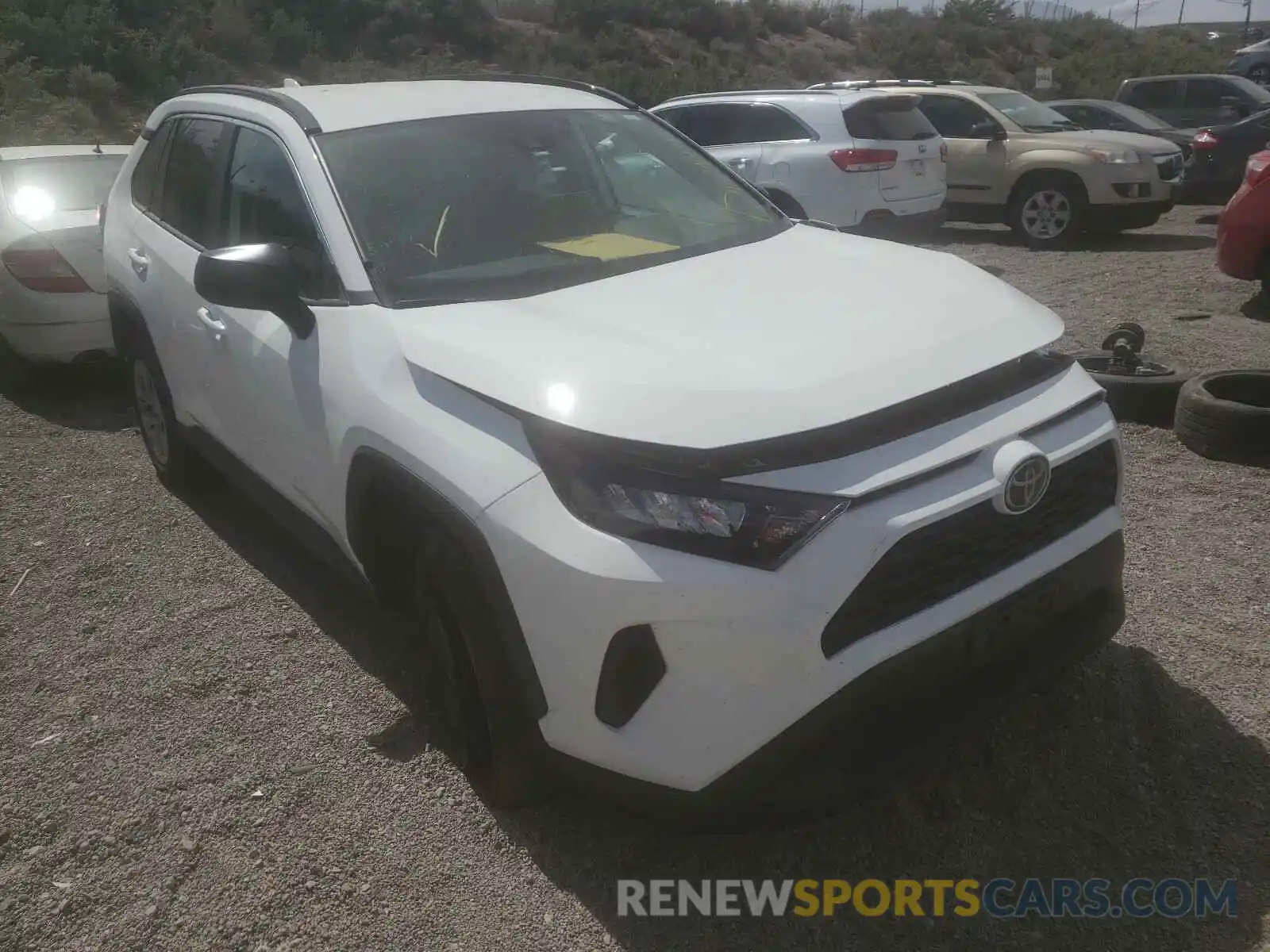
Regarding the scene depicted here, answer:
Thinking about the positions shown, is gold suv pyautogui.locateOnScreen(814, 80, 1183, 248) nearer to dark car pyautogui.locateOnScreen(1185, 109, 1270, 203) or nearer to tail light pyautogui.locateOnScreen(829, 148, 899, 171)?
dark car pyautogui.locateOnScreen(1185, 109, 1270, 203)

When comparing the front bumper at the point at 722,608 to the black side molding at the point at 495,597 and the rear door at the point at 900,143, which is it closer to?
the black side molding at the point at 495,597

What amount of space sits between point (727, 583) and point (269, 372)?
182 centimetres

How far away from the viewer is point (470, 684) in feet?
8.47

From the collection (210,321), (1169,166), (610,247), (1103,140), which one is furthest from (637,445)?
(1169,166)

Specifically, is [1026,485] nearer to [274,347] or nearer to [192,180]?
[274,347]

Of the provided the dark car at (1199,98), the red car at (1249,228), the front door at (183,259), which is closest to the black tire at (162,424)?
the front door at (183,259)

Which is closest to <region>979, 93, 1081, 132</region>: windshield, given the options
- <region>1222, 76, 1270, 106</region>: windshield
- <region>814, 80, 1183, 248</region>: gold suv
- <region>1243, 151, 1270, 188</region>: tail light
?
<region>814, 80, 1183, 248</region>: gold suv

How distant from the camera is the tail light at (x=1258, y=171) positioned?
697 centimetres

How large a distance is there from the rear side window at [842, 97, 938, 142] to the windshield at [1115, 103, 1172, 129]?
5.16 metres

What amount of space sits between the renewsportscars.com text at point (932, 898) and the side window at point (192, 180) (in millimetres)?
2774

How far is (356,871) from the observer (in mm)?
2602

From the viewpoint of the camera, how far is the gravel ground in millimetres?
2426

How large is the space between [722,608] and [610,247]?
1.51 meters

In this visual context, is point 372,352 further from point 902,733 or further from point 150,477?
point 150,477
